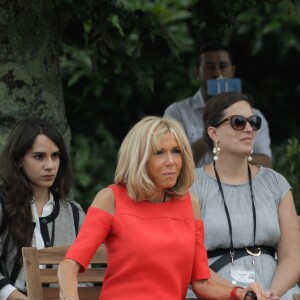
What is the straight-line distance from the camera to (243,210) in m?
6.11

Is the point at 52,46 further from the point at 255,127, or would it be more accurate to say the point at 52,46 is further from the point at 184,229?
the point at 184,229

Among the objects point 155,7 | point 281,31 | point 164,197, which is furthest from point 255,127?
point 281,31

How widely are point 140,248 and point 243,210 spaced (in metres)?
1.03

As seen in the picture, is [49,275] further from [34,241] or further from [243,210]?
[243,210]

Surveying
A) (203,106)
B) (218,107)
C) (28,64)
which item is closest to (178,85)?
(203,106)

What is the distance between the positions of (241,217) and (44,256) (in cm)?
104

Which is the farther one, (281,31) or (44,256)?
(281,31)

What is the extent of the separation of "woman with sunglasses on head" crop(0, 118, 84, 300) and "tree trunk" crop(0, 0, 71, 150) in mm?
644

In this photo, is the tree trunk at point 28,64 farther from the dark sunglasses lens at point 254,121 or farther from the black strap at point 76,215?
the dark sunglasses lens at point 254,121

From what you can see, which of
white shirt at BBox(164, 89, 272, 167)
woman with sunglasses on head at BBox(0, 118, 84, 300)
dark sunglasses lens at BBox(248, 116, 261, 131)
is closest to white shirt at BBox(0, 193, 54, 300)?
woman with sunglasses on head at BBox(0, 118, 84, 300)

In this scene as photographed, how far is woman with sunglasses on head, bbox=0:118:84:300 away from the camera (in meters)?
5.97

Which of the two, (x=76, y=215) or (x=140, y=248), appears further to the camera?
(x=76, y=215)

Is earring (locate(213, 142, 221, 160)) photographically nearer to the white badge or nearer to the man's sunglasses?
the man's sunglasses

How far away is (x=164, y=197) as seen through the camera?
5.42m
